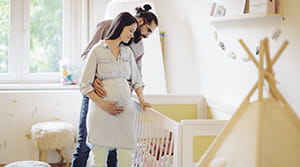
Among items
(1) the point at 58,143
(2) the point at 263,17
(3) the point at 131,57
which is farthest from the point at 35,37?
(2) the point at 263,17

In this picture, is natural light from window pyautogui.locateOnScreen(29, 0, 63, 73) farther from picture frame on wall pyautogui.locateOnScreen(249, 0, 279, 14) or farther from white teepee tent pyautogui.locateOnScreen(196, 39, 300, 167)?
white teepee tent pyautogui.locateOnScreen(196, 39, 300, 167)

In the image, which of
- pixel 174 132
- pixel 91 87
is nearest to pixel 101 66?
pixel 91 87

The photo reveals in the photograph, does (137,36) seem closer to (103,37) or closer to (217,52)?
(103,37)

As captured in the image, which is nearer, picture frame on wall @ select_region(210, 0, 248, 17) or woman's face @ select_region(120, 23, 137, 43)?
woman's face @ select_region(120, 23, 137, 43)

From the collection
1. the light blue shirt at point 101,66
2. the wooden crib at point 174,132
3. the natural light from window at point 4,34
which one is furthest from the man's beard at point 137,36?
the natural light from window at point 4,34

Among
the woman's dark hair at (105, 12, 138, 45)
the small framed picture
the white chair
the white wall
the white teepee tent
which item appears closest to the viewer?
the white teepee tent

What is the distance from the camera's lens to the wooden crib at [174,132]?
198 cm

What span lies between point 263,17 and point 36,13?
239 centimetres

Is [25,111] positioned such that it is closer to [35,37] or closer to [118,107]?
[35,37]

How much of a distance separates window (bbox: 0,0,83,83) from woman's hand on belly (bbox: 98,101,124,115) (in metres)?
1.76

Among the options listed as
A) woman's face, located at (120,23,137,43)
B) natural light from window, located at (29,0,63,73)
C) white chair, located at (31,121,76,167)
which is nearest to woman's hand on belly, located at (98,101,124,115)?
woman's face, located at (120,23,137,43)

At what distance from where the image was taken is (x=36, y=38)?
152 inches

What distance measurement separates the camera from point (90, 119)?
7.27 feet

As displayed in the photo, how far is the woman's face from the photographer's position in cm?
216
